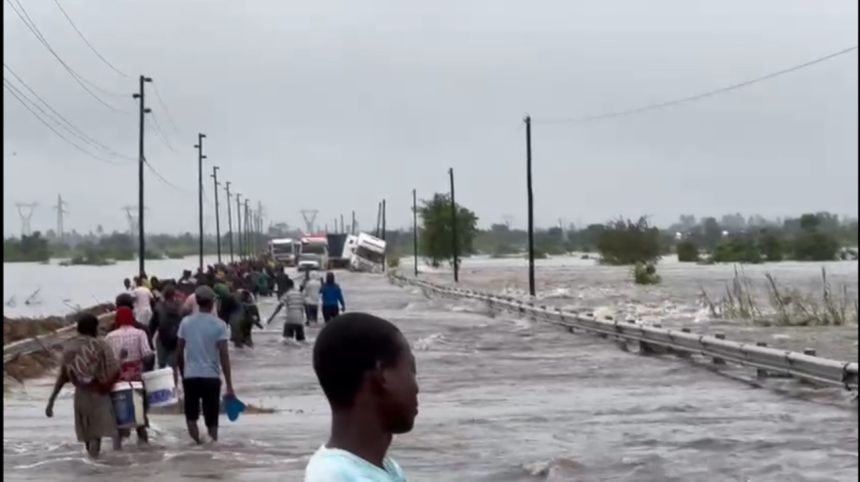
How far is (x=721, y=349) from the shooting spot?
2359 cm

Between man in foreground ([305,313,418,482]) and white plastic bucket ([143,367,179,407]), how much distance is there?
12.2 m

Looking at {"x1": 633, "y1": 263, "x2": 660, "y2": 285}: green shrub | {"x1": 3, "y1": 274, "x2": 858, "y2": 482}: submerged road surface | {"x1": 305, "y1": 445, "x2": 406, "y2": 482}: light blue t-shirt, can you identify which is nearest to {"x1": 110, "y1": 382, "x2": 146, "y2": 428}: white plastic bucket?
{"x1": 3, "y1": 274, "x2": 858, "y2": 482}: submerged road surface

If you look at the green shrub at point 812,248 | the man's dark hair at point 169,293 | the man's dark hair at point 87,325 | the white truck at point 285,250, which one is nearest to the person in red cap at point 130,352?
the man's dark hair at point 87,325

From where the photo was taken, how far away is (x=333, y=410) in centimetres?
385

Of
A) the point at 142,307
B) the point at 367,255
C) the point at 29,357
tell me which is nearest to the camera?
the point at 142,307

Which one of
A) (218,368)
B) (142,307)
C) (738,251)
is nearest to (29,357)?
(142,307)

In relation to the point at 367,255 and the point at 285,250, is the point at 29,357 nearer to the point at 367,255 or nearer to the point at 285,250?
the point at 367,255

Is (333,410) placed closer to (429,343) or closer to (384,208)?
(429,343)

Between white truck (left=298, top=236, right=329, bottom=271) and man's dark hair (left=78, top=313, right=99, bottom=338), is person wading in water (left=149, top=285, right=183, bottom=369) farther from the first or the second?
white truck (left=298, top=236, right=329, bottom=271)

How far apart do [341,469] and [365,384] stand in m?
0.27

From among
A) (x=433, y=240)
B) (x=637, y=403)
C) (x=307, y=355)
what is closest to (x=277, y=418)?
(x=637, y=403)

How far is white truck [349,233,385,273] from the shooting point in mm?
129000

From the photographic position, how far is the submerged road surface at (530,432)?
13836 mm

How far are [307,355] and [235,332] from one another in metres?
1.85
